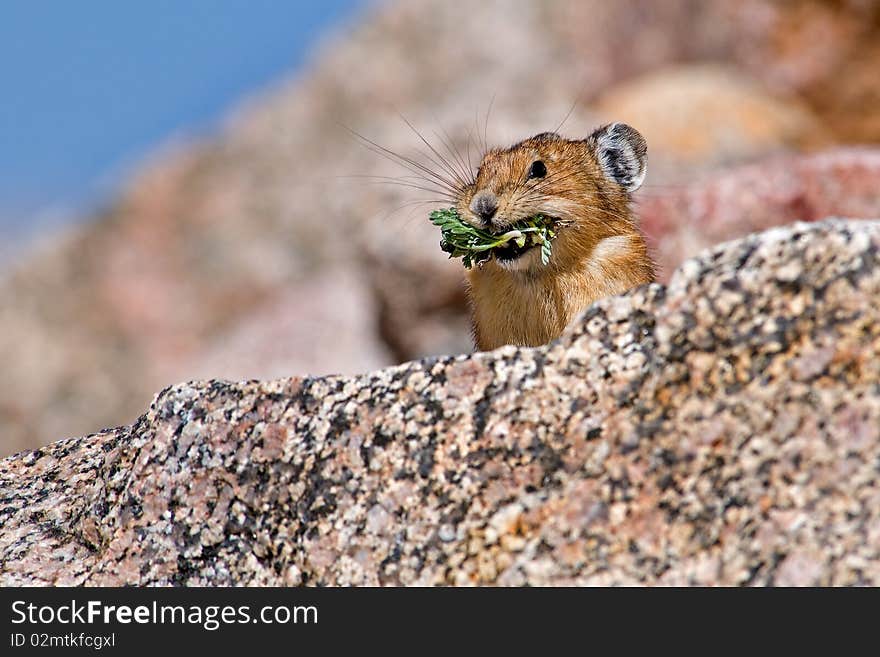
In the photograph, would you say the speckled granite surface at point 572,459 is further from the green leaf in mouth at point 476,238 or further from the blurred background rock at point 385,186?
the blurred background rock at point 385,186

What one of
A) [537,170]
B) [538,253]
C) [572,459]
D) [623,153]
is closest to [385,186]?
[623,153]

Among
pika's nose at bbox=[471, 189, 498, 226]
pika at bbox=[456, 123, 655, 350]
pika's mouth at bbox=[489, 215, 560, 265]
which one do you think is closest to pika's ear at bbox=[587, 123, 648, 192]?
pika at bbox=[456, 123, 655, 350]

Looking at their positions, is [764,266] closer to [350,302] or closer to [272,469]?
[272,469]

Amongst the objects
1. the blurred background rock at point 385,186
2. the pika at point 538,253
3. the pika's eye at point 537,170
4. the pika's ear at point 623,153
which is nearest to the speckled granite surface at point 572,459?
the pika at point 538,253

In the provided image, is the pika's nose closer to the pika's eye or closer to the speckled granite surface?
the pika's eye

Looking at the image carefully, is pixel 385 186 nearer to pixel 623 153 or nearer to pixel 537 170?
pixel 623 153

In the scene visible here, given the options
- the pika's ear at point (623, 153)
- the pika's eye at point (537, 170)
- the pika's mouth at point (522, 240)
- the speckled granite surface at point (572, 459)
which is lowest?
the speckled granite surface at point (572, 459)
